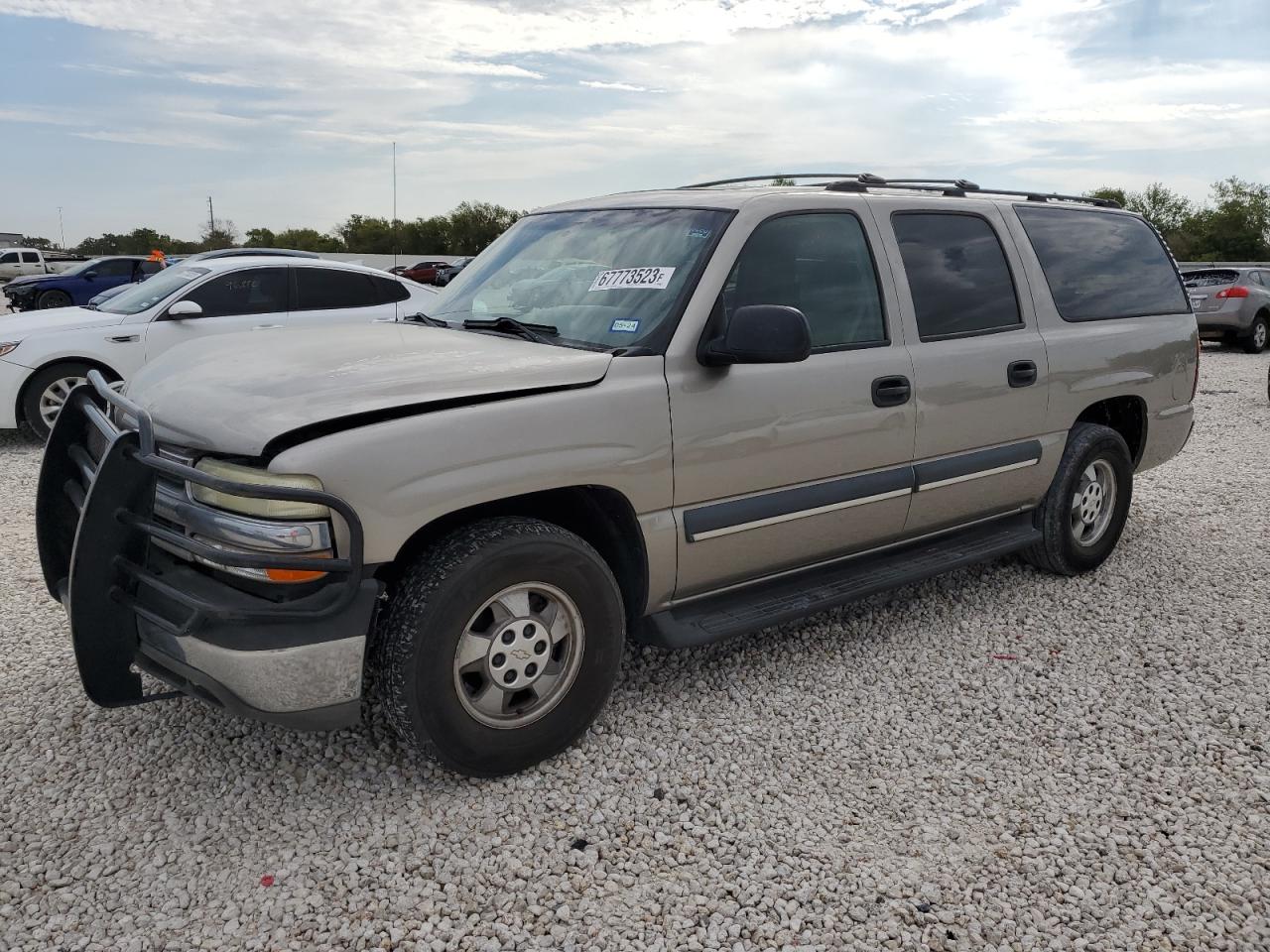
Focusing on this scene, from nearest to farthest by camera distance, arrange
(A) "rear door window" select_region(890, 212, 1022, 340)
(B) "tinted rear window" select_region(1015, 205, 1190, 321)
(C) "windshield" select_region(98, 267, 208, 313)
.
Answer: (A) "rear door window" select_region(890, 212, 1022, 340) < (B) "tinted rear window" select_region(1015, 205, 1190, 321) < (C) "windshield" select_region(98, 267, 208, 313)

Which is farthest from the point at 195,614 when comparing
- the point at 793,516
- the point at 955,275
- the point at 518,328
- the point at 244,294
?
the point at 244,294

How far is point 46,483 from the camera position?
345 cm

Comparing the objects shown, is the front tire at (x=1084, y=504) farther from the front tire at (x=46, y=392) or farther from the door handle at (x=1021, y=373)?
the front tire at (x=46, y=392)

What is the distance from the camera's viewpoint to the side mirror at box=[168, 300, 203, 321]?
8.53 meters

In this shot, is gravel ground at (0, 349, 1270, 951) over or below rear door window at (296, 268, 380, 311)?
below

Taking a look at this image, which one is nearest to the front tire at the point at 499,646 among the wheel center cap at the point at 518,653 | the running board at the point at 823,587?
the wheel center cap at the point at 518,653

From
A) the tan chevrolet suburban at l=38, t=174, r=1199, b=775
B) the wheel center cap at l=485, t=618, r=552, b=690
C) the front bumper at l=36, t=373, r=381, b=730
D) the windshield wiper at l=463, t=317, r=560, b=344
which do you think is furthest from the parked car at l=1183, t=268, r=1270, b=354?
the front bumper at l=36, t=373, r=381, b=730

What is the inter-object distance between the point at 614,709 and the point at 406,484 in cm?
138

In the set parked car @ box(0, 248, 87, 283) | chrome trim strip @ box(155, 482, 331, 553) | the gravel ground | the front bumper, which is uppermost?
→ parked car @ box(0, 248, 87, 283)

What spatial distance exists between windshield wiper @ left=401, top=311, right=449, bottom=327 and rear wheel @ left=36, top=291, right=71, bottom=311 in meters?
22.7

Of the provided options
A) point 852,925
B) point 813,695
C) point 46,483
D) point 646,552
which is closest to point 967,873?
point 852,925

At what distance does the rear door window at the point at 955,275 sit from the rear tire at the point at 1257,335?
51.9 ft

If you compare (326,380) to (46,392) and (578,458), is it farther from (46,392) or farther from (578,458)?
(46,392)

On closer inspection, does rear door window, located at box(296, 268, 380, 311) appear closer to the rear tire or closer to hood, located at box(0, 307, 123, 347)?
hood, located at box(0, 307, 123, 347)
